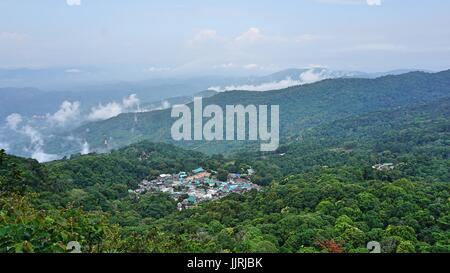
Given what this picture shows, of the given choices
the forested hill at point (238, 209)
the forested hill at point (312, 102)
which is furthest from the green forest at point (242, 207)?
the forested hill at point (312, 102)

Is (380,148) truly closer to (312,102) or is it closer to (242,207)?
(242,207)

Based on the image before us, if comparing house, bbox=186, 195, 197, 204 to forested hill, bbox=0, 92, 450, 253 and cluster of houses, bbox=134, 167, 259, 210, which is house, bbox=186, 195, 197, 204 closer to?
cluster of houses, bbox=134, 167, 259, 210

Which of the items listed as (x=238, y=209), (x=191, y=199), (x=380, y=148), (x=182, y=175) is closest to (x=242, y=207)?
(x=238, y=209)

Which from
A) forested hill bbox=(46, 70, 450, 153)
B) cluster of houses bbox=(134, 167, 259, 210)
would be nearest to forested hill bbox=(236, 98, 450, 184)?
cluster of houses bbox=(134, 167, 259, 210)

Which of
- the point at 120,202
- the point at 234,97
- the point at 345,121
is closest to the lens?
the point at 120,202

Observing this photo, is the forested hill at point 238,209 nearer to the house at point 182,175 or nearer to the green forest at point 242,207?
the green forest at point 242,207

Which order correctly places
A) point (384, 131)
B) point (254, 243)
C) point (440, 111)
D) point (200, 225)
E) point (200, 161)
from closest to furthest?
point (254, 243) < point (200, 225) < point (200, 161) < point (384, 131) < point (440, 111)
